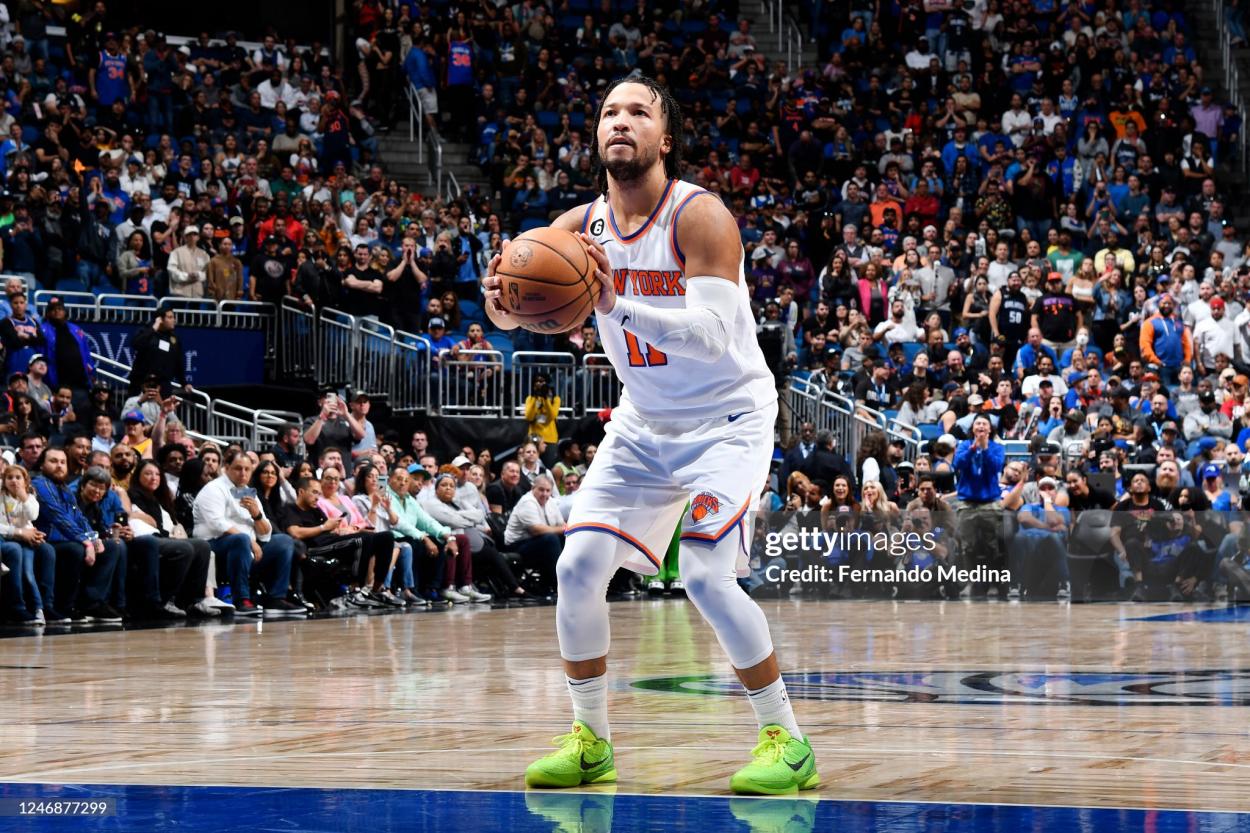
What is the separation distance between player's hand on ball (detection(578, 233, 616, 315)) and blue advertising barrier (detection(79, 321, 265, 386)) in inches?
568

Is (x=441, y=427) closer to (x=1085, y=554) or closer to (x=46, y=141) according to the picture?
(x=46, y=141)

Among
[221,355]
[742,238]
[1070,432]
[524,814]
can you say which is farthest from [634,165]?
[1070,432]

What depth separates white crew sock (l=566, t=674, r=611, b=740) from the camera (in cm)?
533

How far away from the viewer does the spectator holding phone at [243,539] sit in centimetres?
1447

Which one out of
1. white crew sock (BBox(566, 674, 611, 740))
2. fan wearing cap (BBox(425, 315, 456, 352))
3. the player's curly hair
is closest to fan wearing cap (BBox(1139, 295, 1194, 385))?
fan wearing cap (BBox(425, 315, 456, 352))

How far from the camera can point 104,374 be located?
1792 cm

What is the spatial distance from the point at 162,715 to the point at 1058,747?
3.40 meters

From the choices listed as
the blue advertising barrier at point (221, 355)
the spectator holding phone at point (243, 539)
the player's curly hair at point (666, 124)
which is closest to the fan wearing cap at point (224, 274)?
the blue advertising barrier at point (221, 355)

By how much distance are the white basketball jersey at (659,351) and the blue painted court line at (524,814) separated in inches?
48.3

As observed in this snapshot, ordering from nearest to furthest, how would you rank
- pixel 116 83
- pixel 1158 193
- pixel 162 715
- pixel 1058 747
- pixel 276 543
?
pixel 1058 747 < pixel 162 715 < pixel 276 543 < pixel 116 83 < pixel 1158 193

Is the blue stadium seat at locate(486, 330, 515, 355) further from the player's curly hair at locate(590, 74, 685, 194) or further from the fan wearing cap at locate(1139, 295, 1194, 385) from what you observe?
the player's curly hair at locate(590, 74, 685, 194)

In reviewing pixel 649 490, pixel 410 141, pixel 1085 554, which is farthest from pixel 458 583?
pixel 649 490

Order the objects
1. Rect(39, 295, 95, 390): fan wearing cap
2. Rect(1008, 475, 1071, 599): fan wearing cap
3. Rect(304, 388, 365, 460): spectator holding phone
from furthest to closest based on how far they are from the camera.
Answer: Rect(1008, 475, 1071, 599): fan wearing cap < Rect(304, 388, 365, 460): spectator holding phone < Rect(39, 295, 95, 390): fan wearing cap

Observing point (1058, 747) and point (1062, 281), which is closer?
point (1058, 747)
